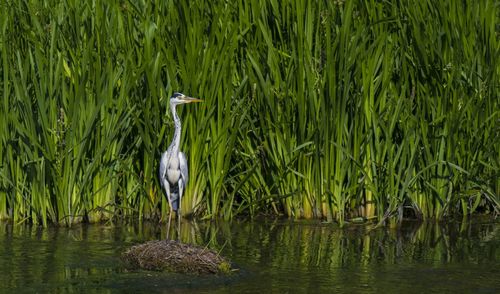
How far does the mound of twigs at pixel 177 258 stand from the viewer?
27.9 ft

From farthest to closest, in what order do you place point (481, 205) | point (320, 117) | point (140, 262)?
point (481, 205) → point (320, 117) → point (140, 262)

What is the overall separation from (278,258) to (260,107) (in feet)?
6.06

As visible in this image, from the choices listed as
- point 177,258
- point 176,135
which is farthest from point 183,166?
point 177,258

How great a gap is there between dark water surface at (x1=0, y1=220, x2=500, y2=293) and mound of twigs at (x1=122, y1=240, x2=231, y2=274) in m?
0.09

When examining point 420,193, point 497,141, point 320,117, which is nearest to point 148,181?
point 320,117

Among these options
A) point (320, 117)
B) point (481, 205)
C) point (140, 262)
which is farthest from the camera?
point (481, 205)

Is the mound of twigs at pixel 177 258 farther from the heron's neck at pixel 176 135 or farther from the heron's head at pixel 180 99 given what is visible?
the heron's head at pixel 180 99

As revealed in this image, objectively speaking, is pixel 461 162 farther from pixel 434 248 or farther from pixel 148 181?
pixel 148 181

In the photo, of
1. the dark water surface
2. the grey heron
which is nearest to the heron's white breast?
the grey heron

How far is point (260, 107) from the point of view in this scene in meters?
10.6

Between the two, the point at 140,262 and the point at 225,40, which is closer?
the point at 140,262

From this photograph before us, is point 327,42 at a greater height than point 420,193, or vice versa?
point 327,42

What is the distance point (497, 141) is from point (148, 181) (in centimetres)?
299

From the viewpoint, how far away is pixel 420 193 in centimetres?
1062
